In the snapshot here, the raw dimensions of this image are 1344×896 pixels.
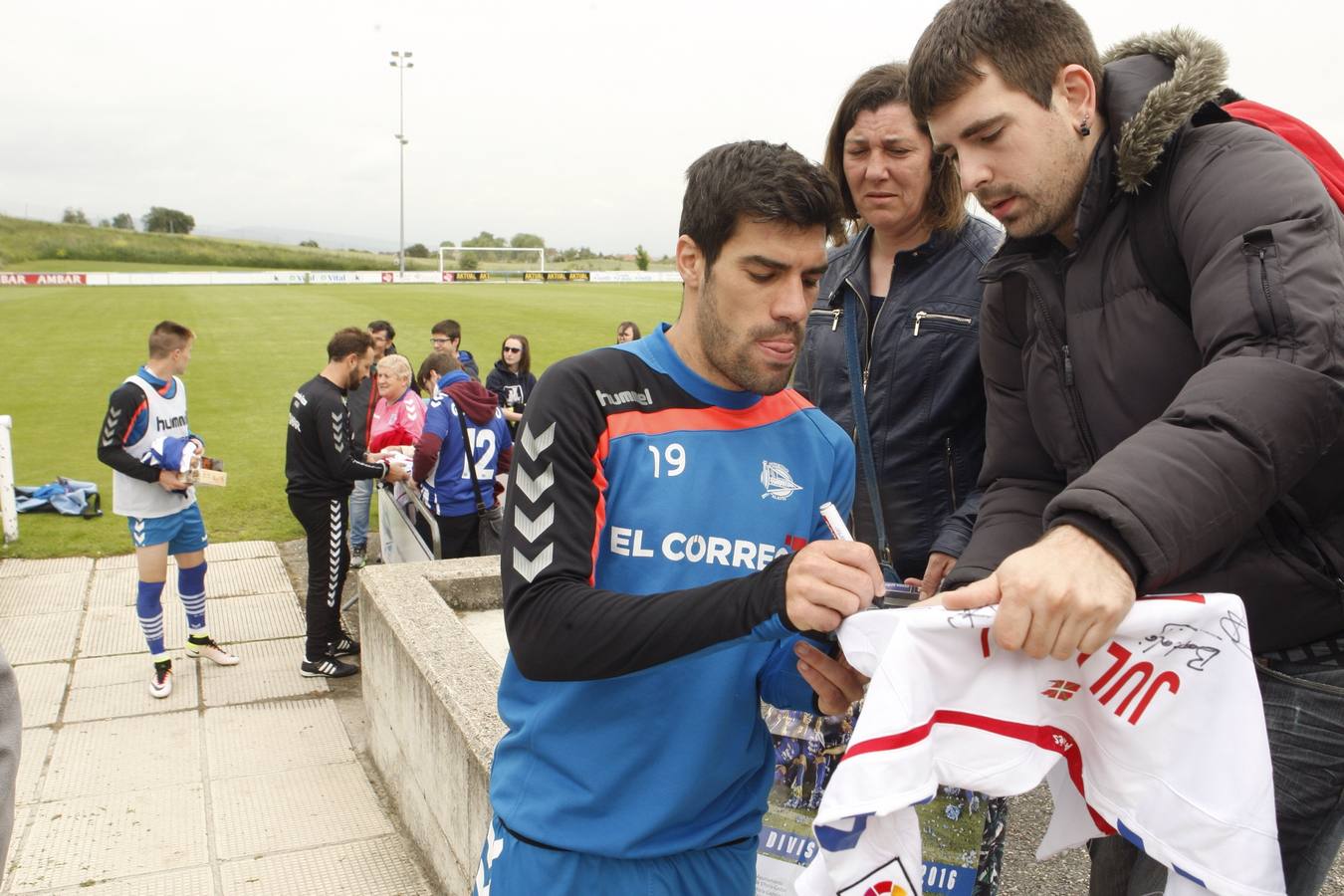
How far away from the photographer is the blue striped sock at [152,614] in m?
6.73

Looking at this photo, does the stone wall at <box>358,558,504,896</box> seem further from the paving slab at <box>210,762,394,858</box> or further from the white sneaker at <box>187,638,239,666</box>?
the white sneaker at <box>187,638,239,666</box>

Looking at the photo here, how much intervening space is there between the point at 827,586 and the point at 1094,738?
494 mm

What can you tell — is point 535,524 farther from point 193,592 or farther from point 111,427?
point 193,592

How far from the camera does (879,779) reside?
4.71ft

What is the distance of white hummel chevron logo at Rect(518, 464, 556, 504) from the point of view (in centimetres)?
185

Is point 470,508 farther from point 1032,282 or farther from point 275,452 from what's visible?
point 275,452

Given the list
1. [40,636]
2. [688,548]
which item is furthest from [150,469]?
[688,548]

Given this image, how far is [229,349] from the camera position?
2711 cm

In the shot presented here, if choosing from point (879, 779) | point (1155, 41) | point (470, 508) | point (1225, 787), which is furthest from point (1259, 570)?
point (470, 508)

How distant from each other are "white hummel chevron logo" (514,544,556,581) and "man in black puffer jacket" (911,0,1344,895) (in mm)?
705

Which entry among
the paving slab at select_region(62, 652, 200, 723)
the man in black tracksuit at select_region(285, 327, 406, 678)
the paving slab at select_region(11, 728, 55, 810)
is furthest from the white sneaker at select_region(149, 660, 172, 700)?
the man in black tracksuit at select_region(285, 327, 406, 678)

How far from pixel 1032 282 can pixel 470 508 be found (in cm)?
Answer: 614

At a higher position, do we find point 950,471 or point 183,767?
point 950,471

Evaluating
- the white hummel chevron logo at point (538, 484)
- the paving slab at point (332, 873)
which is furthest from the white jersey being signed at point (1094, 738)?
the paving slab at point (332, 873)
